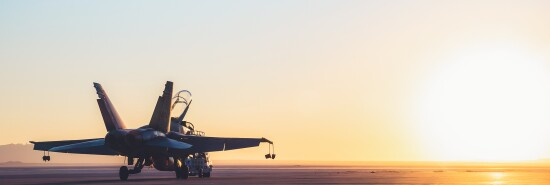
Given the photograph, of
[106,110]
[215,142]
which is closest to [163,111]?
[106,110]

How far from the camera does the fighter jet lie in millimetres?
46906

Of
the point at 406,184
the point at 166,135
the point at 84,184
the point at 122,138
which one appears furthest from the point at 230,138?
the point at 406,184

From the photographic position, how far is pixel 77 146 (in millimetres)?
49938

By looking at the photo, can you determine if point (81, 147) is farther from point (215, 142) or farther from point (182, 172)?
point (215, 142)

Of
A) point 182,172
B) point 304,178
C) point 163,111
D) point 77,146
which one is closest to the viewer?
point 163,111

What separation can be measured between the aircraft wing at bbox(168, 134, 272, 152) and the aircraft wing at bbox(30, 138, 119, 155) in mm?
5110

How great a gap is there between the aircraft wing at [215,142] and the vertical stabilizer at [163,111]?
5037 mm

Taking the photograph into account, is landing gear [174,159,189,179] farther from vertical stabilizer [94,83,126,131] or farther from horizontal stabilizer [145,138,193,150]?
vertical stabilizer [94,83,126,131]

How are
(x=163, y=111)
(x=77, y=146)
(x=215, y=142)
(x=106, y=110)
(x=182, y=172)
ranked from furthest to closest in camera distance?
(x=215, y=142) < (x=182, y=172) < (x=77, y=146) < (x=163, y=111) < (x=106, y=110)

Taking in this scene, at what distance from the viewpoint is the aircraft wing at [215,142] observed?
5530 centimetres

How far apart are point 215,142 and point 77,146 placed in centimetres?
1001

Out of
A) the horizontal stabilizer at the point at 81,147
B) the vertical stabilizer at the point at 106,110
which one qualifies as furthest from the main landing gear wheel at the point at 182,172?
the vertical stabilizer at the point at 106,110

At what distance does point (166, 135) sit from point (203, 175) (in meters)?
9.38

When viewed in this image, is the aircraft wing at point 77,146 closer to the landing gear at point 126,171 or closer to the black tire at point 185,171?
the landing gear at point 126,171
